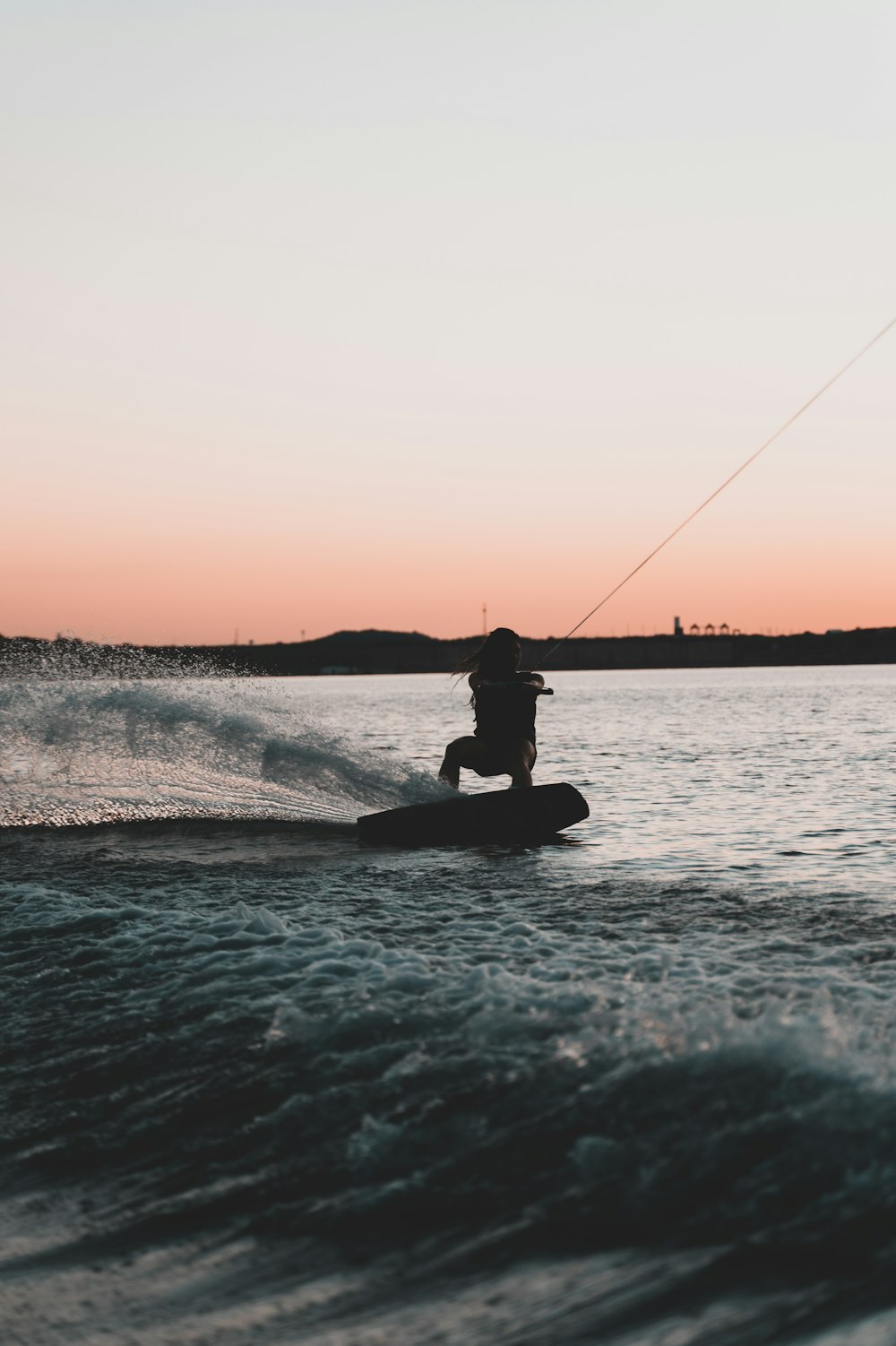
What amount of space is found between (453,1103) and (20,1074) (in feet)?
6.74

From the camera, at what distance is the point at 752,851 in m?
10.7

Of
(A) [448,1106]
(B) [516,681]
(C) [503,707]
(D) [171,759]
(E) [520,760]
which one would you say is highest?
(B) [516,681]

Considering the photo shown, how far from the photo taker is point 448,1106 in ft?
13.7

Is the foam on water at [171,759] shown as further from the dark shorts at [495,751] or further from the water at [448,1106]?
the water at [448,1106]

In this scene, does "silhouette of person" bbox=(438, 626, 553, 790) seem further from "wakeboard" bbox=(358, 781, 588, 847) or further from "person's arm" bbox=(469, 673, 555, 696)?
"wakeboard" bbox=(358, 781, 588, 847)

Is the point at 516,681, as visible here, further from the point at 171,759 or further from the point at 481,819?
the point at 171,759

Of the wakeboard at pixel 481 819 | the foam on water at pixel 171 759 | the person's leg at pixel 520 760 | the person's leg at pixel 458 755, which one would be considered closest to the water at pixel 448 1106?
the wakeboard at pixel 481 819

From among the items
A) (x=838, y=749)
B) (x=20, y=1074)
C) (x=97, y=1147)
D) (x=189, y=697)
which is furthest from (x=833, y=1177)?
(x=838, y=749)

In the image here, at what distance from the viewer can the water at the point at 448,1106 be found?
3016 mm

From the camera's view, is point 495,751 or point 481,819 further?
point 495,751

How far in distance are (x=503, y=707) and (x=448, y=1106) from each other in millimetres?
8090

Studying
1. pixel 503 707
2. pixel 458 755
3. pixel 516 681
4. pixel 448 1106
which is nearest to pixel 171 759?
pixel 458 755

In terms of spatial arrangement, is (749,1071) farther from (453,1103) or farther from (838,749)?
(838,749)

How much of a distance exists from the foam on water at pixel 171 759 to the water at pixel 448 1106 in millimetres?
4771
